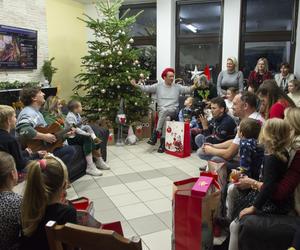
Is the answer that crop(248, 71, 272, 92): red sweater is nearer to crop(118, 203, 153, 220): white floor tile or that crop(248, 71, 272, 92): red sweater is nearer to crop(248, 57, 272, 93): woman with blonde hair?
crop(248, 57, 272, 93): woman with blonde hair

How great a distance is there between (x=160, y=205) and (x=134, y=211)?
29 centimetres

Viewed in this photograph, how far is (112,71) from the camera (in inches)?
226

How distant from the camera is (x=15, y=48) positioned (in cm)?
584

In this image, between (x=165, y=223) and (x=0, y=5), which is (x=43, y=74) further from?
(x=165, y=223)

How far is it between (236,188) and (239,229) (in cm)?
40

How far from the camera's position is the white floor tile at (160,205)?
3.13 metres

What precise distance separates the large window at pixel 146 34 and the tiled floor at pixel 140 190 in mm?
2832

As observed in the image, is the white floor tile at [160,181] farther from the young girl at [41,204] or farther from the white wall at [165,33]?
the white wall at [165,33]

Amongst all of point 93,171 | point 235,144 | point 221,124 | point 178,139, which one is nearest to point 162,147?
point 178,139

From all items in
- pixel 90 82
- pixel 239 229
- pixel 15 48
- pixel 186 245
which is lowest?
pixel 186 245

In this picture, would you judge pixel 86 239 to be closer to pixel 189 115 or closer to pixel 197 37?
pixel 189 115

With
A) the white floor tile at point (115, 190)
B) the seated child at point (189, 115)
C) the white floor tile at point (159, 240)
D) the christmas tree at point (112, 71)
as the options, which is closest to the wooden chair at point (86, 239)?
the white floor tile at point (159, 240)

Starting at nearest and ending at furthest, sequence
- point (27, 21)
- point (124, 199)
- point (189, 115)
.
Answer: point (124, 199) < point (189, 115) < point (27, 21)

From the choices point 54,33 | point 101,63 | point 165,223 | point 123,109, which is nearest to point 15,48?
point 54,33
